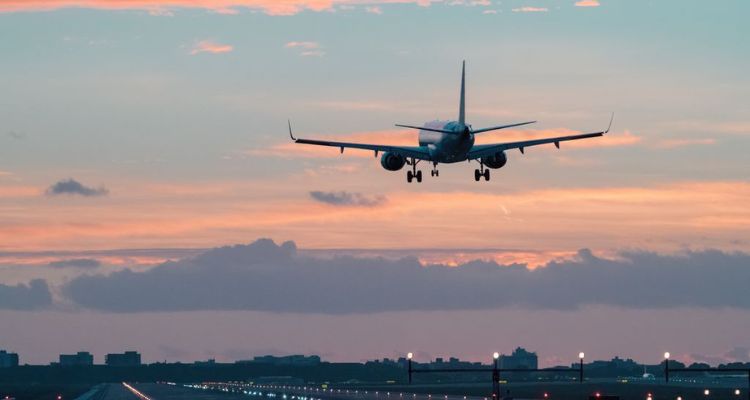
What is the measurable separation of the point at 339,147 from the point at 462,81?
3225 centimetres

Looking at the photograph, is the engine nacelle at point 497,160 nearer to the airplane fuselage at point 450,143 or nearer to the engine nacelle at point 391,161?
the airplane fuselage at point 450,143

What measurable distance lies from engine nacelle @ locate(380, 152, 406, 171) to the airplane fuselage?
→ 3494 millimetres

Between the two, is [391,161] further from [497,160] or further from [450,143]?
[497,160]

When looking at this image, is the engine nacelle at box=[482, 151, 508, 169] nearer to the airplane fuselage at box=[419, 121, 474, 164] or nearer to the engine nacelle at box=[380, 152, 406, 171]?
the airplane fuselage at box=[419, 121, 474, 164]

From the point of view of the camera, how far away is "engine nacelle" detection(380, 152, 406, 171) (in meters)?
152

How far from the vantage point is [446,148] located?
14775cm

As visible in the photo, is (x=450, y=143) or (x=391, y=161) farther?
(x=391, y=161)

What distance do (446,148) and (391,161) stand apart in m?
7.09

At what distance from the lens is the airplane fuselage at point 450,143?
147250mm

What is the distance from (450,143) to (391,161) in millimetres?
7790

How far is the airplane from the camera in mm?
147625

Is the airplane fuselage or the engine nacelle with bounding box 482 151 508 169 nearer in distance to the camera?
the airplane fuselage

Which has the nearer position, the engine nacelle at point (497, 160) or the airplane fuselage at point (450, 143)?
the airplane fuselage at point (450, 143)

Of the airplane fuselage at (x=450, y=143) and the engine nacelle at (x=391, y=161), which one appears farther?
the engine nacelle at (x=391, y=161)
